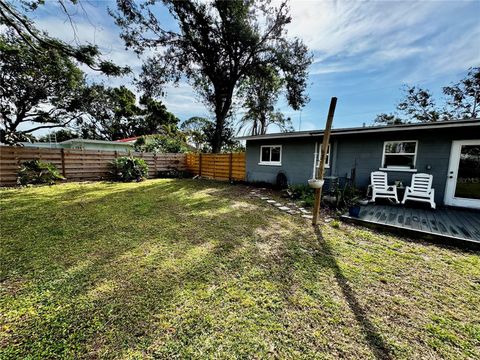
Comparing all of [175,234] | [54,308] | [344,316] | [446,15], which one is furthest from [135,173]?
[446,15]

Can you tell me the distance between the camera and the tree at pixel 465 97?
15.2 metres

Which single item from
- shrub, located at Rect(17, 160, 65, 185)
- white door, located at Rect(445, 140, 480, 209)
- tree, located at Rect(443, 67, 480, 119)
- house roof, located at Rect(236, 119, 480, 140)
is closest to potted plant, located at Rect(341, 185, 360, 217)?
house roof, located at Rect(236, 119, 480, 140)

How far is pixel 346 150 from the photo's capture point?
24.2ft

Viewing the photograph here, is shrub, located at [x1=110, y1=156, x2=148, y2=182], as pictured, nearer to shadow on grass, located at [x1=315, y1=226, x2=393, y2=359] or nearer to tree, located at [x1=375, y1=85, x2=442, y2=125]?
shadow on grass, located at [x1=315, y1=226, x2=393, y2=359]

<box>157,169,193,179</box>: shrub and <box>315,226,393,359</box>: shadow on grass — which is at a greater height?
<box>157,169,193,179</box>: shrub

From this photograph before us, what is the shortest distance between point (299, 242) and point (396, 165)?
524 centimetres

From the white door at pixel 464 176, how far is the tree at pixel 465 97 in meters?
14.5

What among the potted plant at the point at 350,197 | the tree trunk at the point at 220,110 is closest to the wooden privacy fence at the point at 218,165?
the tree trunk at the point at 220,110

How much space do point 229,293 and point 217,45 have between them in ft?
46.5

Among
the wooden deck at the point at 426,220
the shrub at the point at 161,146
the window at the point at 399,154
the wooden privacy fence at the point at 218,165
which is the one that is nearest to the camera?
the wooden deck at the point at 426,220

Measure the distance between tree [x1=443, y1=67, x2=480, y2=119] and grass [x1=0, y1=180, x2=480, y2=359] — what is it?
19961 mm

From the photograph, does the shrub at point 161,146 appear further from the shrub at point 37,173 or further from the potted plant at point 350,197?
the potted plant at point 350,197

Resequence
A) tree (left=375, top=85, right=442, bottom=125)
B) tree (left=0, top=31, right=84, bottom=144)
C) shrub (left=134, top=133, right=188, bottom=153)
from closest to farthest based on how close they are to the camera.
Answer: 1. tree (left=0, top=31, right=84, bottom=144)
2. shrub (left=134, top=133, right=188, bottom=153)
3. tree (left=375, top=85, right=442, bottom=125)

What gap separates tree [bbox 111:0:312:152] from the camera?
37.1 ft
